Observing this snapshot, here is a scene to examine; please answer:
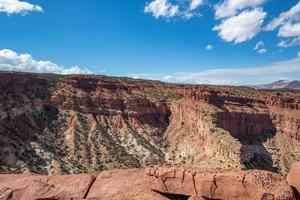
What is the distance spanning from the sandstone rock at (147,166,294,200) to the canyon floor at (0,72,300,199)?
54.3m

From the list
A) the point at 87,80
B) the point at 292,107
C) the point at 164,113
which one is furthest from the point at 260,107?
the point at 87,80

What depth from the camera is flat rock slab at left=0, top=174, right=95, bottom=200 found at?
16.9m

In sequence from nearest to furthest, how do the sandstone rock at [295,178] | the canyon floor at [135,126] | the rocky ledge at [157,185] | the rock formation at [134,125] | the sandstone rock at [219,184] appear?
the sandstone rock at [219,184] < the rocky ledge at [157,185] < the sandstone rock at [295,178] < the canyon floor at [135,126] < the rock formation at [134,125]

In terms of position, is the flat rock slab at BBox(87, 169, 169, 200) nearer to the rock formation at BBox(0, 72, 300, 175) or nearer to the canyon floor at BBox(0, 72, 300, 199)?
the canyon floor at BBox(0, 72, 300, 199)

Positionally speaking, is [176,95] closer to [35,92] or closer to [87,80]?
[87,80]

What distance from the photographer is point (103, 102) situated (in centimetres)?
10950

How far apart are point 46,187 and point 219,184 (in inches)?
276

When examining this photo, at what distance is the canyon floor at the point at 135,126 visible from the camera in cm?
8200

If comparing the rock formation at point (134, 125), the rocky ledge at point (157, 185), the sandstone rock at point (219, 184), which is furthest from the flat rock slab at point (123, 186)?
the rock formation at point (134, 125)

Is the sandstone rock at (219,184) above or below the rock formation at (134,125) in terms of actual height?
above

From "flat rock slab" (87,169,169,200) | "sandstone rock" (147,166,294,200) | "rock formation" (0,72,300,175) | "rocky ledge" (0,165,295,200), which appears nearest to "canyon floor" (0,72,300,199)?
"rock formation" (0,72,300,175)

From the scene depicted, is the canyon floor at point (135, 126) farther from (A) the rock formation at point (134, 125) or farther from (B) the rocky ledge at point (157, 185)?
(B) the rocky ledge at point (157, 185)

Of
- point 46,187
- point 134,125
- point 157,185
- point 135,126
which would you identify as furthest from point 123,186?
point 134,125

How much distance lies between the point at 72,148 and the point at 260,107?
5458 centimetres
